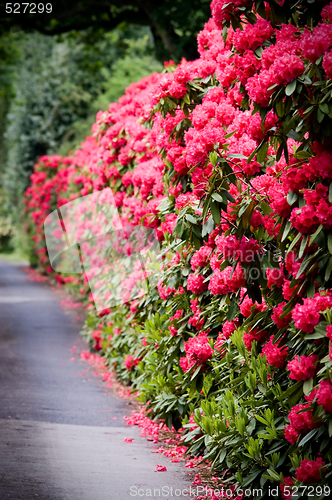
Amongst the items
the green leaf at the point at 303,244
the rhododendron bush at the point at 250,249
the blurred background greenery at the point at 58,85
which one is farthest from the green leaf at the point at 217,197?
the blurred background greenery at the point at 58,85

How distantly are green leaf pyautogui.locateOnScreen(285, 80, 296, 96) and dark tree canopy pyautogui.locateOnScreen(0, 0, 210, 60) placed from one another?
35.2 ft

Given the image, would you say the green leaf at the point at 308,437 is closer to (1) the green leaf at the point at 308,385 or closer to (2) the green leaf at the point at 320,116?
(1) the green leaf at the point at 308,385

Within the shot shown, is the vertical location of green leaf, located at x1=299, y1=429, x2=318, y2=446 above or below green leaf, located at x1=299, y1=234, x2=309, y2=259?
below

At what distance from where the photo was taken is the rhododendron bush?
3.33 metres

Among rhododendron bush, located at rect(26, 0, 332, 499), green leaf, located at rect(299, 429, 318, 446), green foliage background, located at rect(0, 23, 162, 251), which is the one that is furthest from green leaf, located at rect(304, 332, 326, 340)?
green foliage background, located at rect(0, 23, 162, 251)

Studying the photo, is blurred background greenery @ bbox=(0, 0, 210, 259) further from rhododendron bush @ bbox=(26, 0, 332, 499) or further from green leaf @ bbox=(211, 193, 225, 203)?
green leaf @ bbox=(211, 193, 225, 203)

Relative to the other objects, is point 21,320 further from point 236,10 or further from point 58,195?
point 236,10

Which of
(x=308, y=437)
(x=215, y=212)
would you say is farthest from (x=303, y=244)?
(x=308, y=437)

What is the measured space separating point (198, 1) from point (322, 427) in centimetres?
1167

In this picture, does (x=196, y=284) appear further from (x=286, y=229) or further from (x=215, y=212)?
(x=286, y=229)

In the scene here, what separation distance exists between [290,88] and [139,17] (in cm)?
1353

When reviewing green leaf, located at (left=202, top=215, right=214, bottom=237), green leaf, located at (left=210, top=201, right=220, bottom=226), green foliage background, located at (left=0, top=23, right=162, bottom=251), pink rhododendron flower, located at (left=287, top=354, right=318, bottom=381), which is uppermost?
green foliage background, located at (left=0, top=23, right=162, bottom=251)

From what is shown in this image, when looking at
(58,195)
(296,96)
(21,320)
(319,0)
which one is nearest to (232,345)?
(296,96)

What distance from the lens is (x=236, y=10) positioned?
407cm
